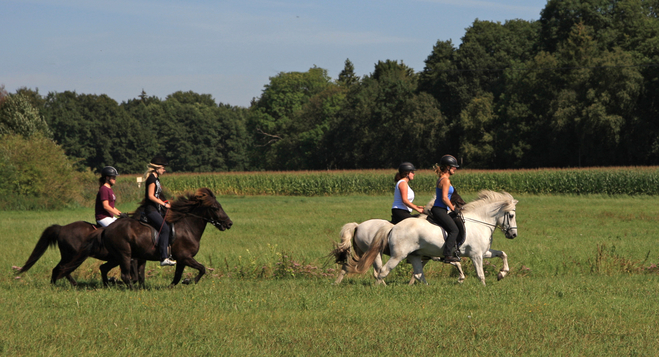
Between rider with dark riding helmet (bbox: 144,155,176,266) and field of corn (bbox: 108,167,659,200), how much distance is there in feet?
112

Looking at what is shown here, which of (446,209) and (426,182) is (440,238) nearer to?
(446,209)

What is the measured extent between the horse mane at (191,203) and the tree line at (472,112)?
176ft

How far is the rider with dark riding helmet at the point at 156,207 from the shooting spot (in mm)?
10766

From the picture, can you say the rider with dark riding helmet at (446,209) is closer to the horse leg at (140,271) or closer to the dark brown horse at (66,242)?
the horse leg at (140,271)

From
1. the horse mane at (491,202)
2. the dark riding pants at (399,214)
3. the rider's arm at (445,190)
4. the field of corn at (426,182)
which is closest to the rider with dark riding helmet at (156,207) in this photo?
the dark riding pants at (399,214)

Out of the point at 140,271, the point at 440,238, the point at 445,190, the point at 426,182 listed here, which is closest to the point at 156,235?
the point at 140,271

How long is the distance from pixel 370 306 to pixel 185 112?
407 ft

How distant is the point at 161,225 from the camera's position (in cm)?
1085

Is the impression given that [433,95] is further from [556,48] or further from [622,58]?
[622,58]

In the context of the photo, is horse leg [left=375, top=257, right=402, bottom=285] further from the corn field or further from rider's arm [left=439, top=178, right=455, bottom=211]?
the corn field

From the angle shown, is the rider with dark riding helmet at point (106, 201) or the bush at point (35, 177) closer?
the rider with dark riding helmet at point (106, 201)

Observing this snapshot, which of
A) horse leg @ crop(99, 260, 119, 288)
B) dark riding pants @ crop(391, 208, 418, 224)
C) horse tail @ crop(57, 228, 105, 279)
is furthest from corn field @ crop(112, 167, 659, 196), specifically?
dark riding pants @ crop(391, 208, 418, 224)

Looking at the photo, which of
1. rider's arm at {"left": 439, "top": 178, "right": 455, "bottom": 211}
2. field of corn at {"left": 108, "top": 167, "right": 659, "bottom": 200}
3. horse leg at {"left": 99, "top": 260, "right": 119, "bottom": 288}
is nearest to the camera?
rider's arm at {"left": 439, "top": 178, "right": 455, "bottom": 211}

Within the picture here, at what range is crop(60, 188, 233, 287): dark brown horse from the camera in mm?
10703
